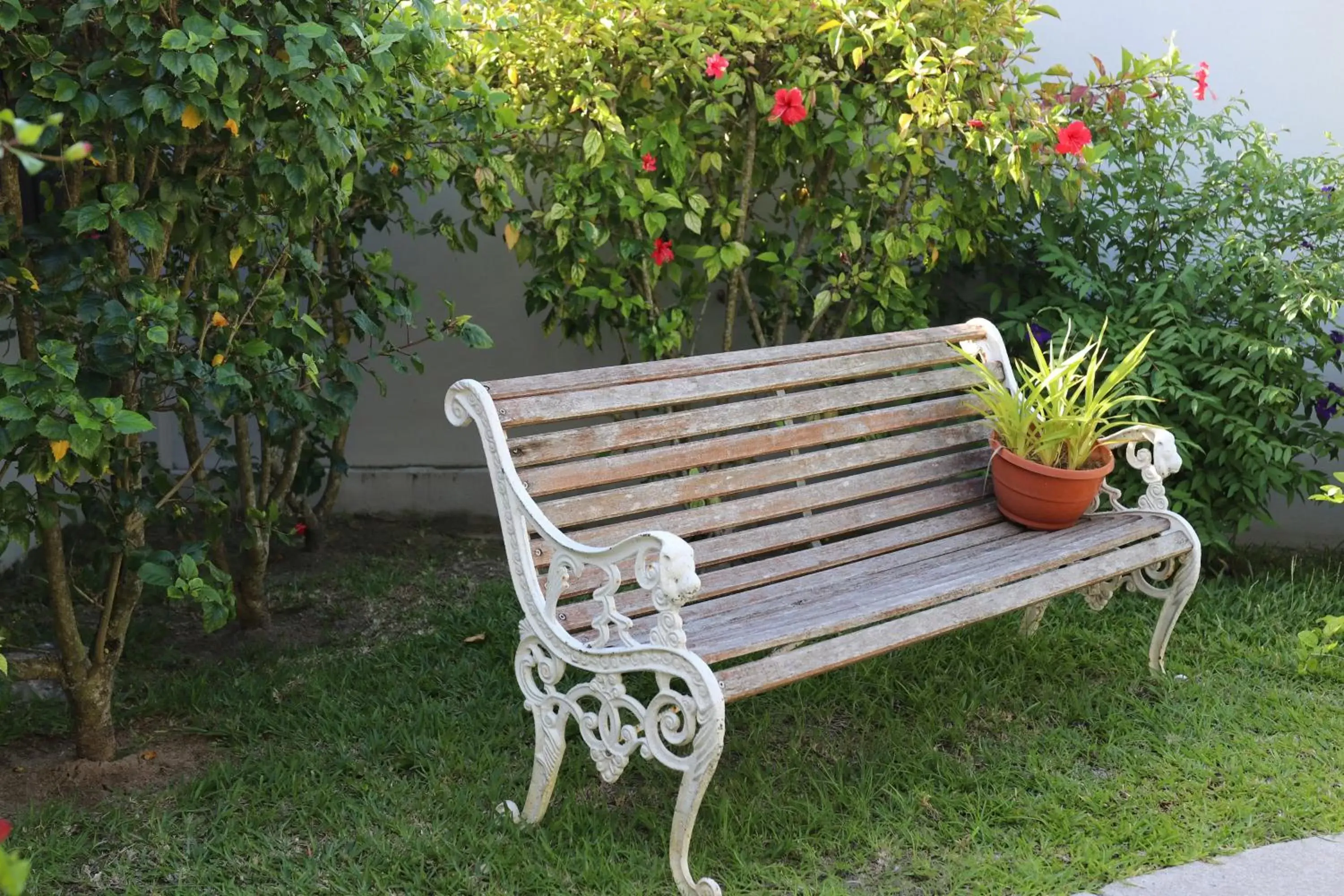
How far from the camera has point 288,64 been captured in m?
2.57

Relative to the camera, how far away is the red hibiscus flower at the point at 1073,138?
3.94 m

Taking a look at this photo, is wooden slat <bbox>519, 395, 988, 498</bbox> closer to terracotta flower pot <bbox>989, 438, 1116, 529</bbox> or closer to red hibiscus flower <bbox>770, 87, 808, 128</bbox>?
terracotta flower pot <bbox>989, 438, 1116, 529</bbox>

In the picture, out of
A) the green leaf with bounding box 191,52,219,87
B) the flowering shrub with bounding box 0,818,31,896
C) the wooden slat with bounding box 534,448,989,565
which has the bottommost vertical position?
the wooden slat with bounding box 534,448,989,565

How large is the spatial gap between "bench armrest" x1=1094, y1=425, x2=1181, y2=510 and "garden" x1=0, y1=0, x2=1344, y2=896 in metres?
0.02

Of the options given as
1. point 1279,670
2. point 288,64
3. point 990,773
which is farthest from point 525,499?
point 1279,670

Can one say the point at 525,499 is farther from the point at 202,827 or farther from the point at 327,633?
the point at 327,633

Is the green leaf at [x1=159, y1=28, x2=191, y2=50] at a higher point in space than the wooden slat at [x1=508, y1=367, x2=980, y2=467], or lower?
higher

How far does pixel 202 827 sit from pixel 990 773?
1.96 m

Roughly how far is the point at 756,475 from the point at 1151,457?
1325 mm

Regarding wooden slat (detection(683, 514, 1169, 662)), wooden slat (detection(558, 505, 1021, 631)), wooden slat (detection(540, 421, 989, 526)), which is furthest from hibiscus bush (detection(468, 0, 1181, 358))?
wooden slat (detection(683, 514, 1169, 662))

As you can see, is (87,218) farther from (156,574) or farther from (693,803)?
(693,803)

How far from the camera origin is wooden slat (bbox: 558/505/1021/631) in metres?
3.07

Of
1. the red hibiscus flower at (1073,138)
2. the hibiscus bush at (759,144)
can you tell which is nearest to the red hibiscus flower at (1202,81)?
the hibiscus bush at (759,144)

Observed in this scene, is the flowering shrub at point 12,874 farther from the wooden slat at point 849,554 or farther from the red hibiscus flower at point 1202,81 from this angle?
the red hibiscus flower at point 1202,81
